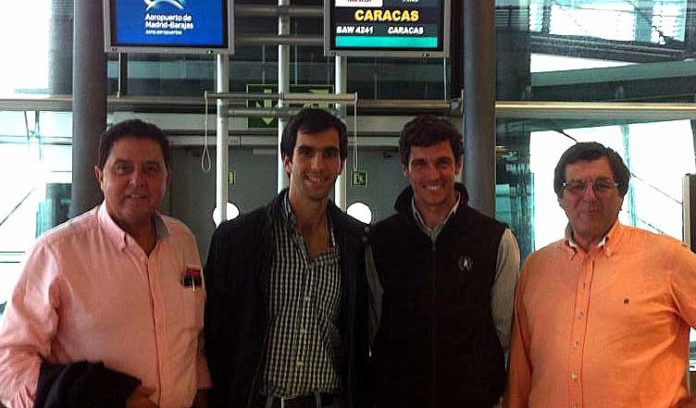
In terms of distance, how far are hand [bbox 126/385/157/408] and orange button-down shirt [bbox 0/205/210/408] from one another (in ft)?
0.05

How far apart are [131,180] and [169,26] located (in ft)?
8.47

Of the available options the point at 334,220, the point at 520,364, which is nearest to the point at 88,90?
the point at 334,220

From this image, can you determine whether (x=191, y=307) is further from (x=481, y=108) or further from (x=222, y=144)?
(x=481, y=108)

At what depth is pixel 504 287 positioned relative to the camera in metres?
2.49

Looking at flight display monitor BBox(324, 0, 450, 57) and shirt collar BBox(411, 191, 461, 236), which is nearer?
shirt collar BBox(411, 191, 461, 236)

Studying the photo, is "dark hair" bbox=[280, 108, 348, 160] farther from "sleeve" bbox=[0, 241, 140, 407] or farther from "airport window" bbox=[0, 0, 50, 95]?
"airport window" bbox=[0, 0, 50, 95]

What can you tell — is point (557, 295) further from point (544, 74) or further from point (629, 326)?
point (544, 74)

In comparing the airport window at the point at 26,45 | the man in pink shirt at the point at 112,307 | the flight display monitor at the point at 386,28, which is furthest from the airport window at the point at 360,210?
the man in pink shirt at the point at 112,307

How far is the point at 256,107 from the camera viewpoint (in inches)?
184

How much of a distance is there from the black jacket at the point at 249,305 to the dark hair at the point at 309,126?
0.17 metres

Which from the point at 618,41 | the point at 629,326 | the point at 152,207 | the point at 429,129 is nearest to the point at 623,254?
the point at 629,326

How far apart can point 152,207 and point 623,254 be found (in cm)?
133

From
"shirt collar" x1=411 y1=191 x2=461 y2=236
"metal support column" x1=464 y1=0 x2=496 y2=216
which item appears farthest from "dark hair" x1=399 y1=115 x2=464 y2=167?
"metal support column" x1=464 y1=0 x2=496 y2=216

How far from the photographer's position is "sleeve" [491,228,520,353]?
2.49m
